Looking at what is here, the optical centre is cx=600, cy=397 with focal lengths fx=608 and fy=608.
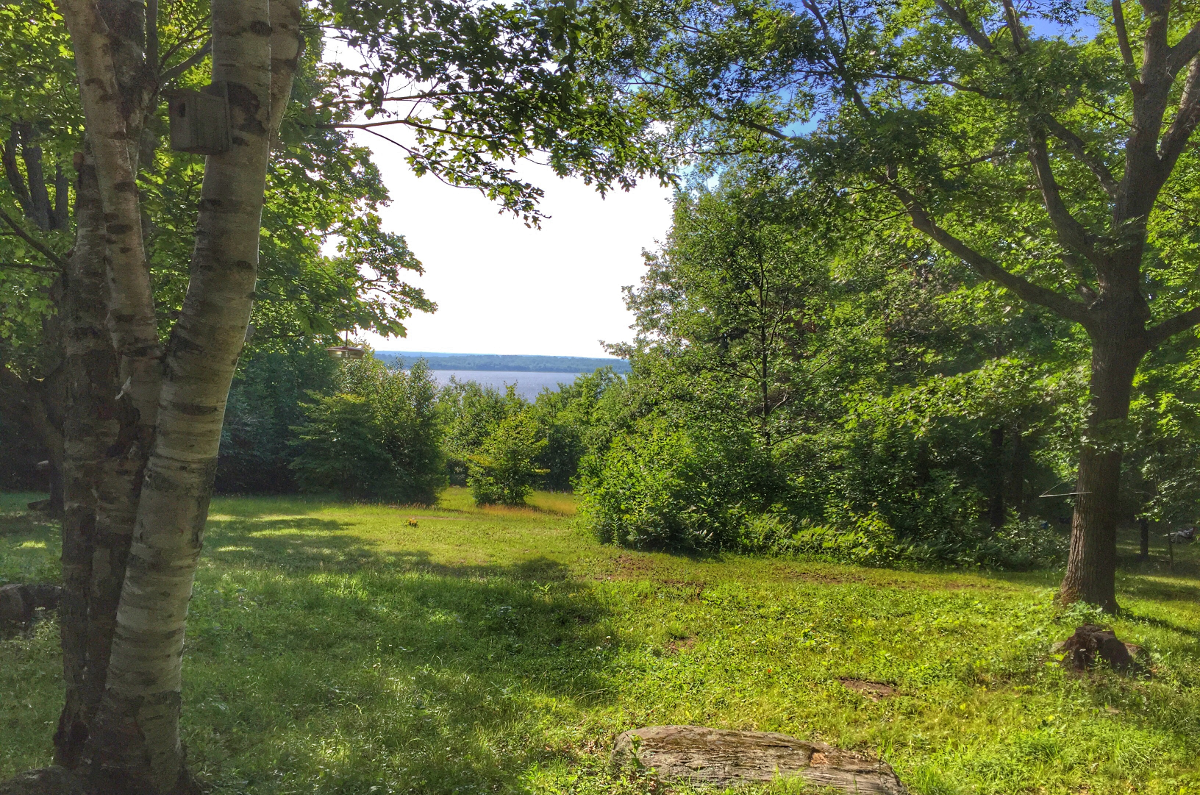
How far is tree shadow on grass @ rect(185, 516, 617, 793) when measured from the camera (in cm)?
358

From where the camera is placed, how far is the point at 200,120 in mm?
2541

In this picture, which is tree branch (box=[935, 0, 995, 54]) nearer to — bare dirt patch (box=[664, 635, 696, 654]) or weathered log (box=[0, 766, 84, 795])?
bare dirt patch (box=[664, 635, 696, 654])

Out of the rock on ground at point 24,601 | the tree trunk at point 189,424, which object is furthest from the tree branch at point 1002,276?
the rock on ground at point 24,601

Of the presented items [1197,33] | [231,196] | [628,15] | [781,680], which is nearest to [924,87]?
[1197,33]

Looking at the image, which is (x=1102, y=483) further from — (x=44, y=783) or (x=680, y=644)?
(x=44, y=783)

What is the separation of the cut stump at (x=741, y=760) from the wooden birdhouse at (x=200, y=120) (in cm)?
383

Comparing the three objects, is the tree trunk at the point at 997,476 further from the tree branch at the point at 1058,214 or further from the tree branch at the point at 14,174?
the tree branch at the point at 14,174

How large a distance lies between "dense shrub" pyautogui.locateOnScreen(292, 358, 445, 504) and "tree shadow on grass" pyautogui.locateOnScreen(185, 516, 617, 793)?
15.4 meters

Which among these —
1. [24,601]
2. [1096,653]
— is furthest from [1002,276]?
[24,601]

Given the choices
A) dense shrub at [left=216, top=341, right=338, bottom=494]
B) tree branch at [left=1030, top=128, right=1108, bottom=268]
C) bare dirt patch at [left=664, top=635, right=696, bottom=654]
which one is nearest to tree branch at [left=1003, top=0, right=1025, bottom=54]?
tree branch at [left=1030, top=128, right=1108, bottom=268]

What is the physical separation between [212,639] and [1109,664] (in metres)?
8.07

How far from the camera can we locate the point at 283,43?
3006 mm

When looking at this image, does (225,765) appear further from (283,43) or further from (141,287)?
(283,43)

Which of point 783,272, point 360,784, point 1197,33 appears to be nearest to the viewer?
point 360,784
